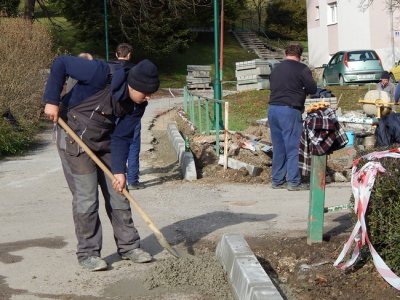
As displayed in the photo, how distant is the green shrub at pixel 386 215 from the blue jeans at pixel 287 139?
4182mm

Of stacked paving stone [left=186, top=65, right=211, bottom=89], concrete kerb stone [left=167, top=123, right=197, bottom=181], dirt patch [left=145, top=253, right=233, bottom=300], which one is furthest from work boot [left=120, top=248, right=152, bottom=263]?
stacked paving stone [left=186, top=65, right=211, bottom=89]

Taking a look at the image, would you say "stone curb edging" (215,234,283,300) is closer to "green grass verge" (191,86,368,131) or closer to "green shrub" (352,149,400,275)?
"green shrub" (352,149,400,275)

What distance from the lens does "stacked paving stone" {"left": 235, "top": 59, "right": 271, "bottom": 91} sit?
26750 mm

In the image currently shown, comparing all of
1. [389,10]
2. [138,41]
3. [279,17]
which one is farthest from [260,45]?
[389,10]

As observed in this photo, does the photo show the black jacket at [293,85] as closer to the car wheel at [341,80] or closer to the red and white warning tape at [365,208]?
the red and white warning tape at [365,208]

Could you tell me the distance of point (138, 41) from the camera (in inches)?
1651

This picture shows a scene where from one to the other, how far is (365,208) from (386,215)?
15 centimetres

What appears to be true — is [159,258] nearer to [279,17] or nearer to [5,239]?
[5,239]

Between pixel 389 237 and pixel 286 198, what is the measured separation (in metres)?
3.98

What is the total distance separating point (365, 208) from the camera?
199 inches

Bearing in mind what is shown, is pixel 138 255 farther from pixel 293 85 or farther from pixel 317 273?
pixel 293 85

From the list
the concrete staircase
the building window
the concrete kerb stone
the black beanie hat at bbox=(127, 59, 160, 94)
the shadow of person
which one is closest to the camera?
the black beanie hat at bbox=(127, 59, 160, 94)

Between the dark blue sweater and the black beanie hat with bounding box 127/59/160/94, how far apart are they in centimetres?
13

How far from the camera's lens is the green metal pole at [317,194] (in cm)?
611
